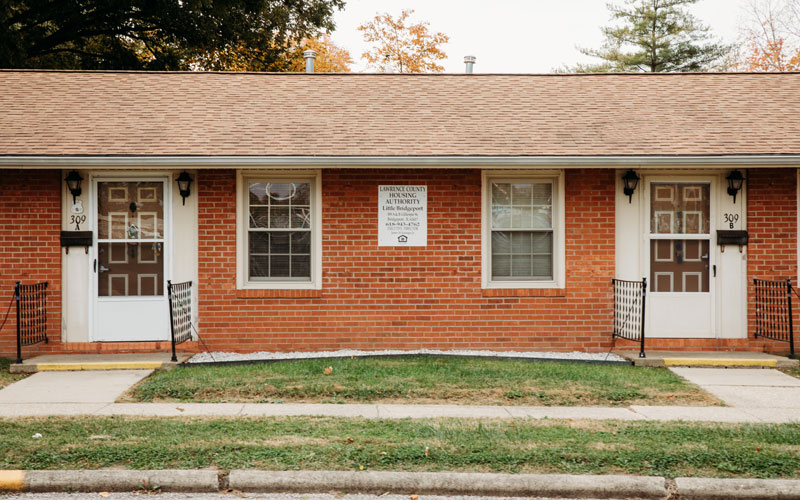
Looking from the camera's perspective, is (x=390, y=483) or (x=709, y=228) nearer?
(x=390, y=483)

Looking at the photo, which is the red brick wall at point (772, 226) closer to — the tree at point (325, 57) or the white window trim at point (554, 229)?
the white window trim at point (554, 229)

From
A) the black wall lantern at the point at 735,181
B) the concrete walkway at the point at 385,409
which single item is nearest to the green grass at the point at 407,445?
the concrete walkway at the point at 385,409

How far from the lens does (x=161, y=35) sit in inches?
904

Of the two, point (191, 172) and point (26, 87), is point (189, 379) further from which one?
point (26, 87)

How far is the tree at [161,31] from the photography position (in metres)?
21.0

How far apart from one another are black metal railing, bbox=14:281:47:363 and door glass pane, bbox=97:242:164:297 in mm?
728

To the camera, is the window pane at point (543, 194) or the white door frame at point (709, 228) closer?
the white door frame at point (709, 228)

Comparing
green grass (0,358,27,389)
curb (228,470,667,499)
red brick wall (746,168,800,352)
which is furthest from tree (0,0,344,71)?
curb (228,470,667,499)

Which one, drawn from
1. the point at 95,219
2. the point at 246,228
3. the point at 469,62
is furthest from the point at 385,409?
the point at 469,62

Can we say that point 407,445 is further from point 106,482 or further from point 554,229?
point 554,229

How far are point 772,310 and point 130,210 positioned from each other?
8.61 m

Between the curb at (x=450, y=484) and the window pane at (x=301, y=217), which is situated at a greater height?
the window pane at (x=301, y=217)

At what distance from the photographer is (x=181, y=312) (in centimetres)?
921

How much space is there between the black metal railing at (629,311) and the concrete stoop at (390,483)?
4.37 metres
